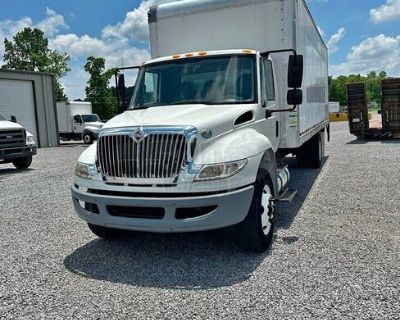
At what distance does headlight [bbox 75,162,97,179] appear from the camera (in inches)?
172

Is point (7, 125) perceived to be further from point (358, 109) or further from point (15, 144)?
point (358, 109)

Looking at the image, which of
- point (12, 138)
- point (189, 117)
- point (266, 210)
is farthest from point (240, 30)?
point (12, 138)

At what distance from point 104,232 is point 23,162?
9.17 m

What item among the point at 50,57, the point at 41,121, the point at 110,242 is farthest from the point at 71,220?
the point at 50,57

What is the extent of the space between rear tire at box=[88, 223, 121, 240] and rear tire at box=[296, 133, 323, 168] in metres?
6.37

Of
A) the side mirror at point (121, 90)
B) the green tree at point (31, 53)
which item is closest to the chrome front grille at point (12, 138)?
the side mirror at point (121, 90)

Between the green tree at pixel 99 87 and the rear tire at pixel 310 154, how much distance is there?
38.9 meters

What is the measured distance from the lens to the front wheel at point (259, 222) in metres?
4.23

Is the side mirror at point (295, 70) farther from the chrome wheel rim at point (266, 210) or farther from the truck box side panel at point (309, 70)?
the truck box side panel at point (309, 70)

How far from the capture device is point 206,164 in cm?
392

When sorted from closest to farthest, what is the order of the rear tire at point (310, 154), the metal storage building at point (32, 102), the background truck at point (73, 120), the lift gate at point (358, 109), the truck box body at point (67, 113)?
1. the rear tire at point (310, 154)
2. the lift gate at point (358, 109)
3. the metal storage building at point (32, 102)
4. the background truck at point (73, 120)
5. the truck box body at point (67, 113)

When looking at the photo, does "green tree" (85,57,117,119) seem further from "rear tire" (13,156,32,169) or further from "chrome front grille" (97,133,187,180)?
"chrome front grille" (97,133,187,180)

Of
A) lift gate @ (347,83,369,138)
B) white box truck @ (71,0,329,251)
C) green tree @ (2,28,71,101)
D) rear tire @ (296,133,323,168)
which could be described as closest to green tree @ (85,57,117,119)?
green tree @ (2,28,71,101)

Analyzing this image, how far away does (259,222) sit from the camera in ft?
14.1
